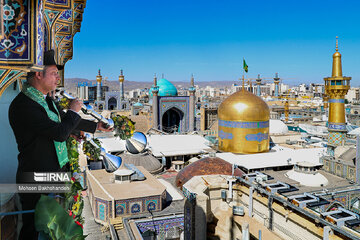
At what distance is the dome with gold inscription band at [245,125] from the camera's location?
1784 centimetres

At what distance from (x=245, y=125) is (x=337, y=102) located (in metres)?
5.03

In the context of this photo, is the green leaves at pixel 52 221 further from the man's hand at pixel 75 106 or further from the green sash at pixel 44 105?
the man's hand at pixel 75 106

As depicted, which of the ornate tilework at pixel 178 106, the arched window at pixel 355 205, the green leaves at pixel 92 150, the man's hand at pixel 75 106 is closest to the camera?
the man's hand at pixel 75 106

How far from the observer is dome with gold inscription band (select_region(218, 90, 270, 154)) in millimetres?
17844

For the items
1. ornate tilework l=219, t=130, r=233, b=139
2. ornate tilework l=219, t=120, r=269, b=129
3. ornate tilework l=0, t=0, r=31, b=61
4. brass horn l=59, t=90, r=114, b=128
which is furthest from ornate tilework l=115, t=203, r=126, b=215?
ornate tilework l=219, t=120, r=269, b=129

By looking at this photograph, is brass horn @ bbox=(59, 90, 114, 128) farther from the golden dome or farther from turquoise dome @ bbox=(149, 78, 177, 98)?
turquoise dome @ bbox=(149, 78, 177, 98)

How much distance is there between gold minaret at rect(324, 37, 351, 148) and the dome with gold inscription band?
3.94m

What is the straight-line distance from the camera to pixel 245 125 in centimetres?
1784

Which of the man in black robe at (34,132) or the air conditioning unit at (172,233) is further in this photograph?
the air conditioning unit at (172,233)

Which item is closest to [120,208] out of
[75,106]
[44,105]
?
[75,106]

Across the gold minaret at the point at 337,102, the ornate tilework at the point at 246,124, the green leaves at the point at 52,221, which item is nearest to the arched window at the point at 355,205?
the gold minaret at the point at 337,102

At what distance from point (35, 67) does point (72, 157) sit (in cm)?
115

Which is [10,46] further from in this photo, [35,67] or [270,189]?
[270,189]

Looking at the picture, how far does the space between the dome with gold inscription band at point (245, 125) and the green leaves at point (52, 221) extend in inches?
670
